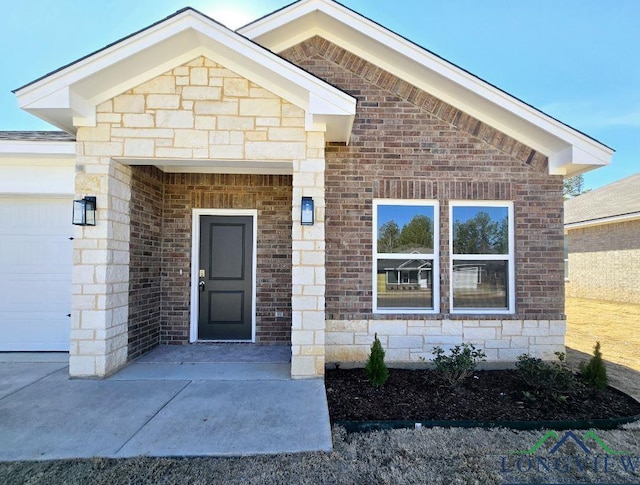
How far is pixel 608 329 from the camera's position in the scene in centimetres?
926

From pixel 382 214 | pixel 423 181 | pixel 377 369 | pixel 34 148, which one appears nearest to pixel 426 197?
pixel 423 181

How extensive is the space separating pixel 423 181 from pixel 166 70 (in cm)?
397

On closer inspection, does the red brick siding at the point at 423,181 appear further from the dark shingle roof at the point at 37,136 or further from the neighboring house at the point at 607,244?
the neighboring house at the point at 607,244

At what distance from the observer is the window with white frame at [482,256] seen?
5832 millimetres

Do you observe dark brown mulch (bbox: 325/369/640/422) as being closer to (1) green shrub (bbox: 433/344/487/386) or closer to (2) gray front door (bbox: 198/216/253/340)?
(1) green shrub (bbox: 433/344/487/386)

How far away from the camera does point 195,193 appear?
6.47 metres

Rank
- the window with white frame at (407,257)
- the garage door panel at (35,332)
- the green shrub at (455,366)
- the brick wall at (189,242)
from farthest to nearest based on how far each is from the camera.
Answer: the brick wall at (189,242), the garage door panel at (35,332), the window with white frame at (407,257), the green shrub at (455,366)

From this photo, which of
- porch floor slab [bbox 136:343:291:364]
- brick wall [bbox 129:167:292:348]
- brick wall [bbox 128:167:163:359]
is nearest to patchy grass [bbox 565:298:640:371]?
porch floor slab [bbox 136:343:291:364]

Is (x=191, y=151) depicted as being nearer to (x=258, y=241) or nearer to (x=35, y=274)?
(x=258, y=241)

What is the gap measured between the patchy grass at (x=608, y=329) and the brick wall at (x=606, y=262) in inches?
28.1

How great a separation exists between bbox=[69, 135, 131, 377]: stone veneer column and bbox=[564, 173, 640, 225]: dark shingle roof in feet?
54.4

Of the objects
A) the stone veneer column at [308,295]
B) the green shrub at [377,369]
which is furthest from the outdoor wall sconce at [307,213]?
the green shrub at [377,369]

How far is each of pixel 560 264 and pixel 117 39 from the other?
6.95m

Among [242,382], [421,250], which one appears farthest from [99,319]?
[421,250]
